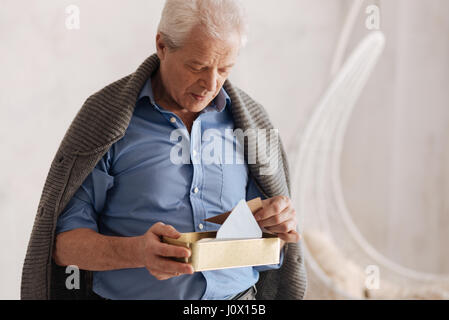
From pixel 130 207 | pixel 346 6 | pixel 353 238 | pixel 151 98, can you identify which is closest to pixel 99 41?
pixel 151 98

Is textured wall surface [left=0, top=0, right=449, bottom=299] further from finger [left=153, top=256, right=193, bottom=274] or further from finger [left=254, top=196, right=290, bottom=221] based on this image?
finger [left=153, top=256, right=193, bottom=274]

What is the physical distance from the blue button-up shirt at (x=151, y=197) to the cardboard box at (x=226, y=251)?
179mm

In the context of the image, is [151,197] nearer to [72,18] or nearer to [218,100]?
[218,100]

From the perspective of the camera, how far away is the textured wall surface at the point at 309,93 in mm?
2107

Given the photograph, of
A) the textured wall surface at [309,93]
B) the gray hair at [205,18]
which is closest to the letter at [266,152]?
the gray hair at [205,18]

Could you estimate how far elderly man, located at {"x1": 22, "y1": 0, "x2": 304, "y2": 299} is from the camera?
1.19 meters

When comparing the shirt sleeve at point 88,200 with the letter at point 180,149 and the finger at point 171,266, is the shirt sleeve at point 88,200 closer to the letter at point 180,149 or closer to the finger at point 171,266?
the letter at point 180,149

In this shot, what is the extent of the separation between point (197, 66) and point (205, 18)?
0.37 ft

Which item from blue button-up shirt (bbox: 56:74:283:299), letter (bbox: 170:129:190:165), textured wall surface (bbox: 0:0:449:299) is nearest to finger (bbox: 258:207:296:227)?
blue button-up shirt (bbox: 56:74:283:299)

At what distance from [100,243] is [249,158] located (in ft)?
1.57

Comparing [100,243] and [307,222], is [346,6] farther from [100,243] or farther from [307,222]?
[100,243]

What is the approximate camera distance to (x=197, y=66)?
3.96 ft

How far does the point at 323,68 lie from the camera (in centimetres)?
333
